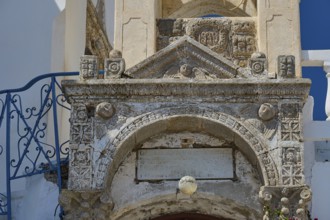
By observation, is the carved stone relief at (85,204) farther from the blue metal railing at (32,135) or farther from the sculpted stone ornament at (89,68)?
the sculpted stone ornament at (89,68)

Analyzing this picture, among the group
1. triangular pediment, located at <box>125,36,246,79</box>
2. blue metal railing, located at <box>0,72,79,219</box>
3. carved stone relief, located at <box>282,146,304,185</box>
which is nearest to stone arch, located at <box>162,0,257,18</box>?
blue metal railing, located at <box>0,72,79,219</box>

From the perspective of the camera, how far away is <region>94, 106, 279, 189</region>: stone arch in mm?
11141

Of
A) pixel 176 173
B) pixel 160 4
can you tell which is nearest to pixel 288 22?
pixel 160 4

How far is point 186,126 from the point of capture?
11594 millimetres

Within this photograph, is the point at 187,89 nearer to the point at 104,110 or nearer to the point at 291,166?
the point at 104,110

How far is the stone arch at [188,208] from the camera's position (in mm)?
11547

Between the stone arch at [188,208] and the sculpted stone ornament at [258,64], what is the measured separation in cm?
167

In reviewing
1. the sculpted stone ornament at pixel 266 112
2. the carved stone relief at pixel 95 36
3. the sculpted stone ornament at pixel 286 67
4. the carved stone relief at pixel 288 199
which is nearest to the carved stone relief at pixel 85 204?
the carved stone relief at pixel 288 199

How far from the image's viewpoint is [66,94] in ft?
37.4

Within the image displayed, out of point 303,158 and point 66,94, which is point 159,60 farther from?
point 303,158

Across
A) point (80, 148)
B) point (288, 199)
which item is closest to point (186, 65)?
point (80, 148)

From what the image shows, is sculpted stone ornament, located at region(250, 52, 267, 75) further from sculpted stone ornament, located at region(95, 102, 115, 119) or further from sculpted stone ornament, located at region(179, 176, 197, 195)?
sculpted stone ornament, located at region(95, 102, 115, 119)

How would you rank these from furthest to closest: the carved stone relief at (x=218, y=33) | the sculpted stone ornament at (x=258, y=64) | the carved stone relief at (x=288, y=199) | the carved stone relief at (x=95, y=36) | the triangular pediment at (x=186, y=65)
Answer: the carved stone relief at (x=95, y=36) < the carved stone relief at (x=218, y=33) < the triangular pediment at (x=186, y=65) < the sculpted stone ornament at (x=258, y=64) < the carved stone relief at (x=288, y=199)

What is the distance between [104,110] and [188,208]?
1.83 meters
